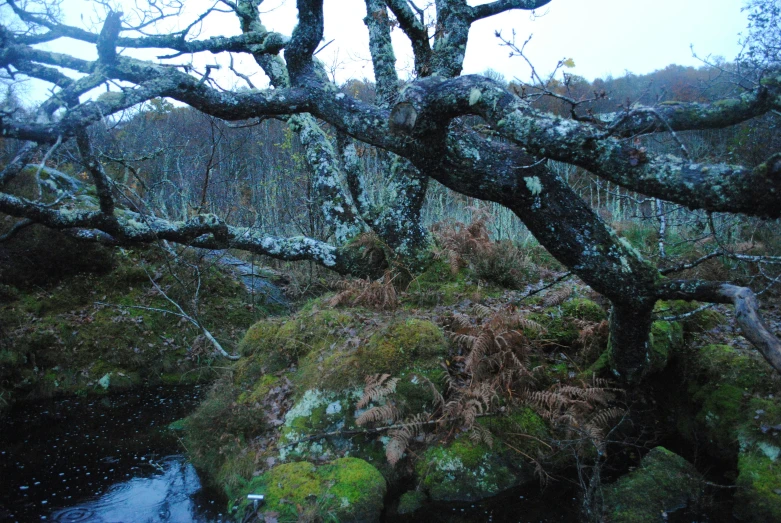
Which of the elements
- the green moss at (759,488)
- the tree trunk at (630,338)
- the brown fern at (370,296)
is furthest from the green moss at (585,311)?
the brown fern at (370,296)

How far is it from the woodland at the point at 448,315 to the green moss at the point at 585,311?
0.03m

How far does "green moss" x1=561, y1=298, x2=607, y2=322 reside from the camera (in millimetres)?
6039

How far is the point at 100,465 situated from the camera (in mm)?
5324

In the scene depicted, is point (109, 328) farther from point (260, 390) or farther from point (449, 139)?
point (449, 139)

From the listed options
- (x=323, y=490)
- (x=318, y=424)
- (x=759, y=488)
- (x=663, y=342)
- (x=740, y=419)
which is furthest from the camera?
(x=663, y=342)

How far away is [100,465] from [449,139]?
5.07 meters

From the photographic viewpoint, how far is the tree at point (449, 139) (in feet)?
11.0

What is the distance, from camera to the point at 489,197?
4.43 meters

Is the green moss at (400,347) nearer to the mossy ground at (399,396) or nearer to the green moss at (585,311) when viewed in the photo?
the mossy ground at (399,396)

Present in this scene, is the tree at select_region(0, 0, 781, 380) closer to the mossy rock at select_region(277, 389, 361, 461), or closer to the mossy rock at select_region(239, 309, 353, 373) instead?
the mossy rock at select_region(239, 309, 353, 373)

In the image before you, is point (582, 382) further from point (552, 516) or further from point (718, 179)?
point (718, 179)

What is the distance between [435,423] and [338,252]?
144 inches

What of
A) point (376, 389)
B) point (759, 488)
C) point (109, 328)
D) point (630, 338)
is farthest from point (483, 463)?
point (109, 328)

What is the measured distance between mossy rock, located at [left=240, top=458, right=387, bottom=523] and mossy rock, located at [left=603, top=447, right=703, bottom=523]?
1979 mm
